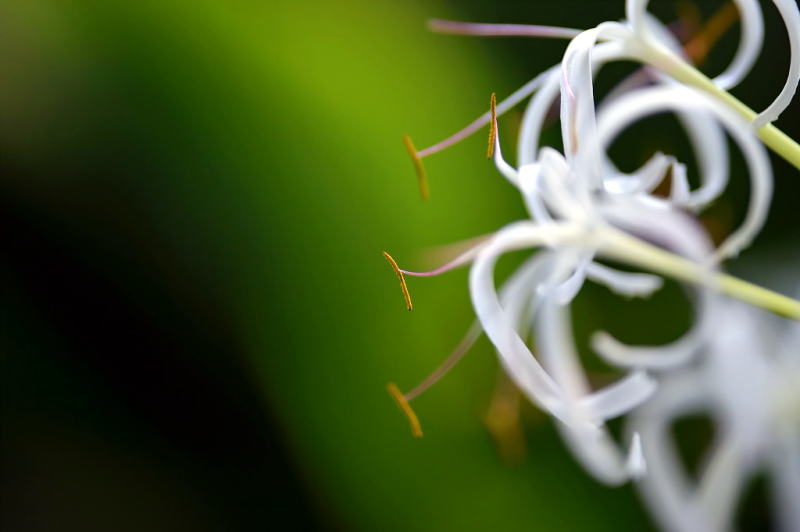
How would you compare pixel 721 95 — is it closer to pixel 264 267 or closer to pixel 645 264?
pixel 645 264

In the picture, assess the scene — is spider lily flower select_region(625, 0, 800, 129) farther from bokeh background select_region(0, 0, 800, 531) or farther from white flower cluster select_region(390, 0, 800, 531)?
bokeh background select_region(0, 0, 800, 531)

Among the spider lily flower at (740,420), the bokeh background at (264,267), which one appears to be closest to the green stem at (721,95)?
the spider lily flower at (740,420)

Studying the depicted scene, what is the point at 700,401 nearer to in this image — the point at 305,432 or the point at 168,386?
the point at 305,432

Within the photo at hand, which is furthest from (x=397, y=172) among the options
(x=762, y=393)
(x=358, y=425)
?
(x=762, y=393)

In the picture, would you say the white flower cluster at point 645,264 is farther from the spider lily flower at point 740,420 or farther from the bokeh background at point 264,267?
the bokeh background at point 264,267

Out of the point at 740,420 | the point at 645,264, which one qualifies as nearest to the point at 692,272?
the point at 645,264

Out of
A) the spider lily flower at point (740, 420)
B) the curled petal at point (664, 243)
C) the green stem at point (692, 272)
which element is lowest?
the spider lily flower at point (740, 420)

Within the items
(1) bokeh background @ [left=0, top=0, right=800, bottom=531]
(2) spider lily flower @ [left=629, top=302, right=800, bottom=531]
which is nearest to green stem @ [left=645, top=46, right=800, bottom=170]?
(2) spider lily flower @ [left=629, top=302, right=800, bottom=531]
